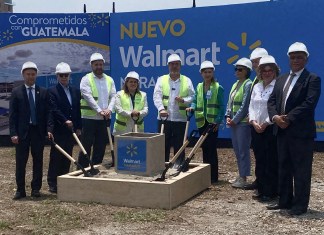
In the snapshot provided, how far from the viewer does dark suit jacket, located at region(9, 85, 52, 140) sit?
293 inches

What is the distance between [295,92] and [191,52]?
5.96 metres

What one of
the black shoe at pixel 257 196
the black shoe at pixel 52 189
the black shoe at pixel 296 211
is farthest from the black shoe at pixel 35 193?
the black shoe at pixel 296 211

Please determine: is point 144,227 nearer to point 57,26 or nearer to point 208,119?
point 208,119

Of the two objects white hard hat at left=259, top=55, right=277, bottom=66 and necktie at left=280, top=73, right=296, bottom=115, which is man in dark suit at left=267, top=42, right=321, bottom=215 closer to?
necktie at left=280, top=73, right=296, bottom=115

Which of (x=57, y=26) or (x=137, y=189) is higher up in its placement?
(x=57, y=26)

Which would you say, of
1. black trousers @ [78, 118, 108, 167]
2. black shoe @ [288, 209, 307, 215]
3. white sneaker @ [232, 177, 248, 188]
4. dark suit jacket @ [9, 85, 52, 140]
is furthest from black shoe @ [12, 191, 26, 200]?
black shoe @ [288, 209, 307, 215]

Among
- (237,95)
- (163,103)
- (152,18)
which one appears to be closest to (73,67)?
(152,18)

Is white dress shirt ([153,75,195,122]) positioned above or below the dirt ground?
above

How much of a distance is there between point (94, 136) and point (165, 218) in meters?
2.57

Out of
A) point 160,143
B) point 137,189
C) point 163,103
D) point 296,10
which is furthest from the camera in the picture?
point 296,10

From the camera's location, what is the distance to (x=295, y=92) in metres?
6.37

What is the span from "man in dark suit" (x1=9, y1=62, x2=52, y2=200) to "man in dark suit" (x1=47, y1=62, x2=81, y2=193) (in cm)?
22

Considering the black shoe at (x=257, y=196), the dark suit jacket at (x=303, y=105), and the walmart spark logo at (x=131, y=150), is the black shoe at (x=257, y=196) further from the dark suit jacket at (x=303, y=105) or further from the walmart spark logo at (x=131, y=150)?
the walmart spark logo at (x=131, y=150)

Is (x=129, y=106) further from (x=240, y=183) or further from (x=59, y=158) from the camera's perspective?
(x=240, y=183)
